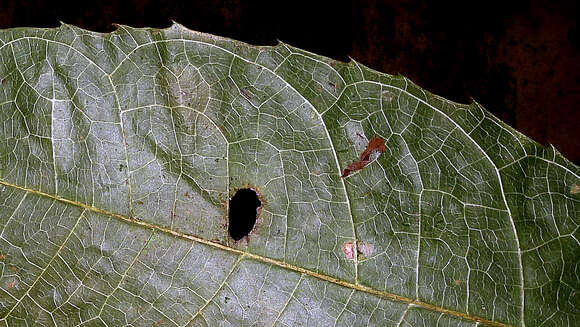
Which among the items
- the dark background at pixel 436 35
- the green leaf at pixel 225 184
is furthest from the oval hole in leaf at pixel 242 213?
the dark background at pixel 436 35

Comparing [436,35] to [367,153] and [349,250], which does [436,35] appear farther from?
[349,250]

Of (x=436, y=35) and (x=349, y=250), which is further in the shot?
(x=436, y=35)

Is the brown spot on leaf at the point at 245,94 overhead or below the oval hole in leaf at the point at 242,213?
overhead

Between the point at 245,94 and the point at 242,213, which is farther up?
the point at 245,94

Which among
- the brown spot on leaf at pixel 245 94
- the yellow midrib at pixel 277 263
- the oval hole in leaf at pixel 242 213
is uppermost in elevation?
the brown spot on leaf at pixel 245 94

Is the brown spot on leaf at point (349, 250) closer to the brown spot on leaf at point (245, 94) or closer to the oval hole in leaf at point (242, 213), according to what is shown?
Answer: the oval hole in leaf at point (242, 213)

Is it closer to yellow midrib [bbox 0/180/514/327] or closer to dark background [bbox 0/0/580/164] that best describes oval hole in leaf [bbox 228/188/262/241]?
yellow midrib [bbox 0/180/514/327]

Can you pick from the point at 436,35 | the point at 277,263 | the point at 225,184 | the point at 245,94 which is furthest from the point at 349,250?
the point at 436,35
